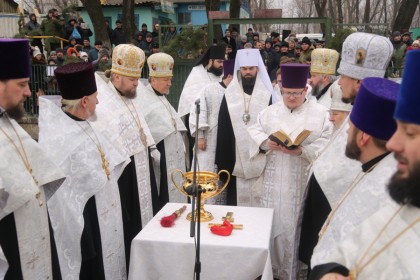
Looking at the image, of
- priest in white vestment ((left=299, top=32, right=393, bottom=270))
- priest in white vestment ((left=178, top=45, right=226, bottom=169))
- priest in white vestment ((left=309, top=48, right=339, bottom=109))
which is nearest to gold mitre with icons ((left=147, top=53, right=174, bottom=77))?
priest in white vestment ((left=178, top=45, right=226, bottom=169))

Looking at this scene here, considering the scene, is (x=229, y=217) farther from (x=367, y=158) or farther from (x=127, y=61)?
(x=127, y=61)

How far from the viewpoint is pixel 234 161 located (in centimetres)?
595

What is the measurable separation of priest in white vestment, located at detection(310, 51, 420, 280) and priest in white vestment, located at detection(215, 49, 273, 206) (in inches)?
142

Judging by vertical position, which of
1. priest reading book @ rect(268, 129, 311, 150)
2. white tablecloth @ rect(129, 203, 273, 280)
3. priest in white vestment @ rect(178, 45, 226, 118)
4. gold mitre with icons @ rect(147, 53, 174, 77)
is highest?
gold mitre with icons @ rect(147, 53, 174, 77)

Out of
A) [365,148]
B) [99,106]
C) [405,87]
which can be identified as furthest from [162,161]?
[405,87]

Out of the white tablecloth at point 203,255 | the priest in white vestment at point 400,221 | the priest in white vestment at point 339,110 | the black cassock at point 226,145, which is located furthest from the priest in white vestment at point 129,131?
the priest in white vestment at point 400,221

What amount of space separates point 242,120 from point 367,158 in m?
3.30

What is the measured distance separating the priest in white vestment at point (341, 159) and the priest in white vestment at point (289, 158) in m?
0.49

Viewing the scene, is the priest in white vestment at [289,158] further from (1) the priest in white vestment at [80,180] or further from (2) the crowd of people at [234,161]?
(1) the priest in white vestment at [80,180]

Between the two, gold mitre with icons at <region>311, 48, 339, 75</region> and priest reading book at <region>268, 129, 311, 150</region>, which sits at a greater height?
gold mitre with icons at <region>311, 48, 339, 75</region>

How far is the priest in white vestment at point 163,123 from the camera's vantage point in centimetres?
582

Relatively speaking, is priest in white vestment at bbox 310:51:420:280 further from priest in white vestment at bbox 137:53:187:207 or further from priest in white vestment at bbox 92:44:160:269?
priest in white vestment at bbox 137:53:187:207

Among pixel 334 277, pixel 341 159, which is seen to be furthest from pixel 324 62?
pixel 334 277

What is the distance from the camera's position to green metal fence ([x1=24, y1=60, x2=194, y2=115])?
1159 cm
